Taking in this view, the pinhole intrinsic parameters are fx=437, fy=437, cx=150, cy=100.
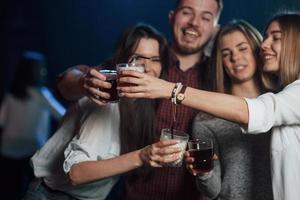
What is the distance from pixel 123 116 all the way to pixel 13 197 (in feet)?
3.50

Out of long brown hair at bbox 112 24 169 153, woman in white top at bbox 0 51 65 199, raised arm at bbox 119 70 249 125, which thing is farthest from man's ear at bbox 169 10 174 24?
woman in white top at bbox 0 51 65 199

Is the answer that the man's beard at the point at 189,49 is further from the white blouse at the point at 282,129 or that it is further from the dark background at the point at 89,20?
the white blouse at the point at 282,129

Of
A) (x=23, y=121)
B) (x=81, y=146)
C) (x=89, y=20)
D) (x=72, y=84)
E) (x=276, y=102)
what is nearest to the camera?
(x=276, y=102)

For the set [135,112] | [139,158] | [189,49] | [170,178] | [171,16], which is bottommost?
[170,178]

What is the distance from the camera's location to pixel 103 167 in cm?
127

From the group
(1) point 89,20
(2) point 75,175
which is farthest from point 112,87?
(1) point 89,20

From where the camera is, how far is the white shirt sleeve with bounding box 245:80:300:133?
Result: 1104mm

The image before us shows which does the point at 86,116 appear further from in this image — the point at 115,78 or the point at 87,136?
the point at 115,78

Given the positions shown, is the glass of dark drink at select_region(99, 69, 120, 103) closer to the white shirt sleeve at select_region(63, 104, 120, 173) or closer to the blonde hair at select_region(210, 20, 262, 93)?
the white shirt sleeve at select_region(63, 104, 120, 173)

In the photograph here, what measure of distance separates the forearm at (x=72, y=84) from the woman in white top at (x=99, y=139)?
0.02 metres

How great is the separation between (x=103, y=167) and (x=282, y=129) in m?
0.51

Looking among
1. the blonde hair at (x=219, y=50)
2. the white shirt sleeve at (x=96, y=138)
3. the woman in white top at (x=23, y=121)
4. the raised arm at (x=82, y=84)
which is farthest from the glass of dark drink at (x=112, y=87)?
the woman in white top at (x=23, y=121)

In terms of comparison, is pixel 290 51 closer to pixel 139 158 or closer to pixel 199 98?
pixel 199 98

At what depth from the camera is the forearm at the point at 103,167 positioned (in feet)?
4.06
